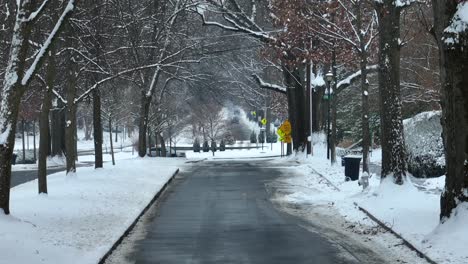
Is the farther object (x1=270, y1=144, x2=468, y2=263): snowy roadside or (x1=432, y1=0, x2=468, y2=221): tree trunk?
(x1=432, y1=0, x2=468, y2=221): tree trunk

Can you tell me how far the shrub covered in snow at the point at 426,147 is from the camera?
81.4 ft

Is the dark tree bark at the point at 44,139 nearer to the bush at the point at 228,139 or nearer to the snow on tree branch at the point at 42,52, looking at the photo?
the snow on tree branch at the point at 42,52

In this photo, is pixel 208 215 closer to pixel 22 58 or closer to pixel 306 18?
pixel 22 58

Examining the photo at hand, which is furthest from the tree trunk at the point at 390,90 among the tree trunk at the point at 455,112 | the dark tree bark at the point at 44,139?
the dark tree bark at the point at 44,139

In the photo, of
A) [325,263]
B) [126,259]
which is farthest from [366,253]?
[126,259]

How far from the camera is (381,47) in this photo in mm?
16188

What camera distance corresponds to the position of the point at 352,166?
21.4 m

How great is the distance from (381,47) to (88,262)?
400 inches

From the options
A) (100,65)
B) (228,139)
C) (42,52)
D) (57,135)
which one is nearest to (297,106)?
(57,135)

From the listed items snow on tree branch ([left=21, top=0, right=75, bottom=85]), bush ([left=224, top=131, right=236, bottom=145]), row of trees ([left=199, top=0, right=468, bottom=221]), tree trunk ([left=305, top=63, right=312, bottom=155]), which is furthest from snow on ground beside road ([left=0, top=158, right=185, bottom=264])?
bush ([left=224, top=131, right=236, bottom=145])

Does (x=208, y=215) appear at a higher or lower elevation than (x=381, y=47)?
lower

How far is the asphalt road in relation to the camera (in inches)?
385

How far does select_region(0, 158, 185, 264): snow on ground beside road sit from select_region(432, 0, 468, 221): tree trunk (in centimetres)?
562

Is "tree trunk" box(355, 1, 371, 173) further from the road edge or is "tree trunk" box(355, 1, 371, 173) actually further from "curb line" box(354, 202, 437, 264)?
"curb line" box(354, 202, 437, 264)
